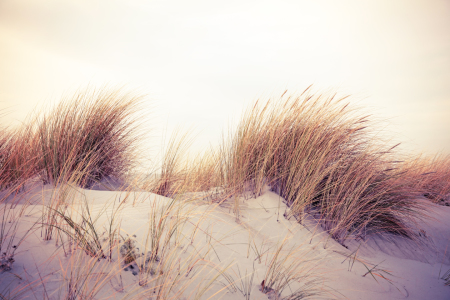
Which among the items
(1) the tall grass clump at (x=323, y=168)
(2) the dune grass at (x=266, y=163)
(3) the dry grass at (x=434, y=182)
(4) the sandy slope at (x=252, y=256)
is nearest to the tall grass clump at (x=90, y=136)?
(2) the dune grass at (x=266, y=163)

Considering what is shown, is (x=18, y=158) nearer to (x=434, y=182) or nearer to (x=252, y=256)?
(x=252, y=256)

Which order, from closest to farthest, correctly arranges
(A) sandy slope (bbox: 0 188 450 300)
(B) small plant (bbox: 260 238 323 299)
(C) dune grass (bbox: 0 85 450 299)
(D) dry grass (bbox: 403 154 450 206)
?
(A) sandy slope (bbox: 0 188 450 300) → (B) small plant (bbox: 260 238 323 299) → (C) dune grass (bbox: 0 85 450 299) → (D) dry grass (bbox: 403 154 450 206)

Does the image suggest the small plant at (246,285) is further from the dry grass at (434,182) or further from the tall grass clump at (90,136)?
the dry grass at (434,182)

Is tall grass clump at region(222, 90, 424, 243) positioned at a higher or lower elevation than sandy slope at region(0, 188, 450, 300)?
higher

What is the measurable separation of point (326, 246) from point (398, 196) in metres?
1.16

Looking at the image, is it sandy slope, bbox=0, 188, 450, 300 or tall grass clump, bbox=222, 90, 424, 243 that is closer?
sandy slope, bbox=0, 188, 450, 300

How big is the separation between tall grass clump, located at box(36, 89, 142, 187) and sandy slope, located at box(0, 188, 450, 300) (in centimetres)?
55

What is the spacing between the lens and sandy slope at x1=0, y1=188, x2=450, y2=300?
1.15 m

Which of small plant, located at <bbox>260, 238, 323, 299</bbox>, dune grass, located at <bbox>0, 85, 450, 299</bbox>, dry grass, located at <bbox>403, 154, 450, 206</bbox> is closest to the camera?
small plant, located at <bbox>260, 238, 323, 299</bbox>

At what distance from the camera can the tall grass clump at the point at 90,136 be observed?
8.74 feet

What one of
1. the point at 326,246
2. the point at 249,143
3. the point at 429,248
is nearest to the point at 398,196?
the point at 429,248

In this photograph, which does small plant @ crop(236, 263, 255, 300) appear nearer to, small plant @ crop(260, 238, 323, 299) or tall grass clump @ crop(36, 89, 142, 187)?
small plant @ crop(260, 238, 323, 299)

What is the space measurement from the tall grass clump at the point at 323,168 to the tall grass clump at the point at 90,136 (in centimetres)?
161

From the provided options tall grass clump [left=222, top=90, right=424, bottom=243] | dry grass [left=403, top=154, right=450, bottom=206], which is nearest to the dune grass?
tall grass clump [left=222, top=90, right=424, bottom=243]
